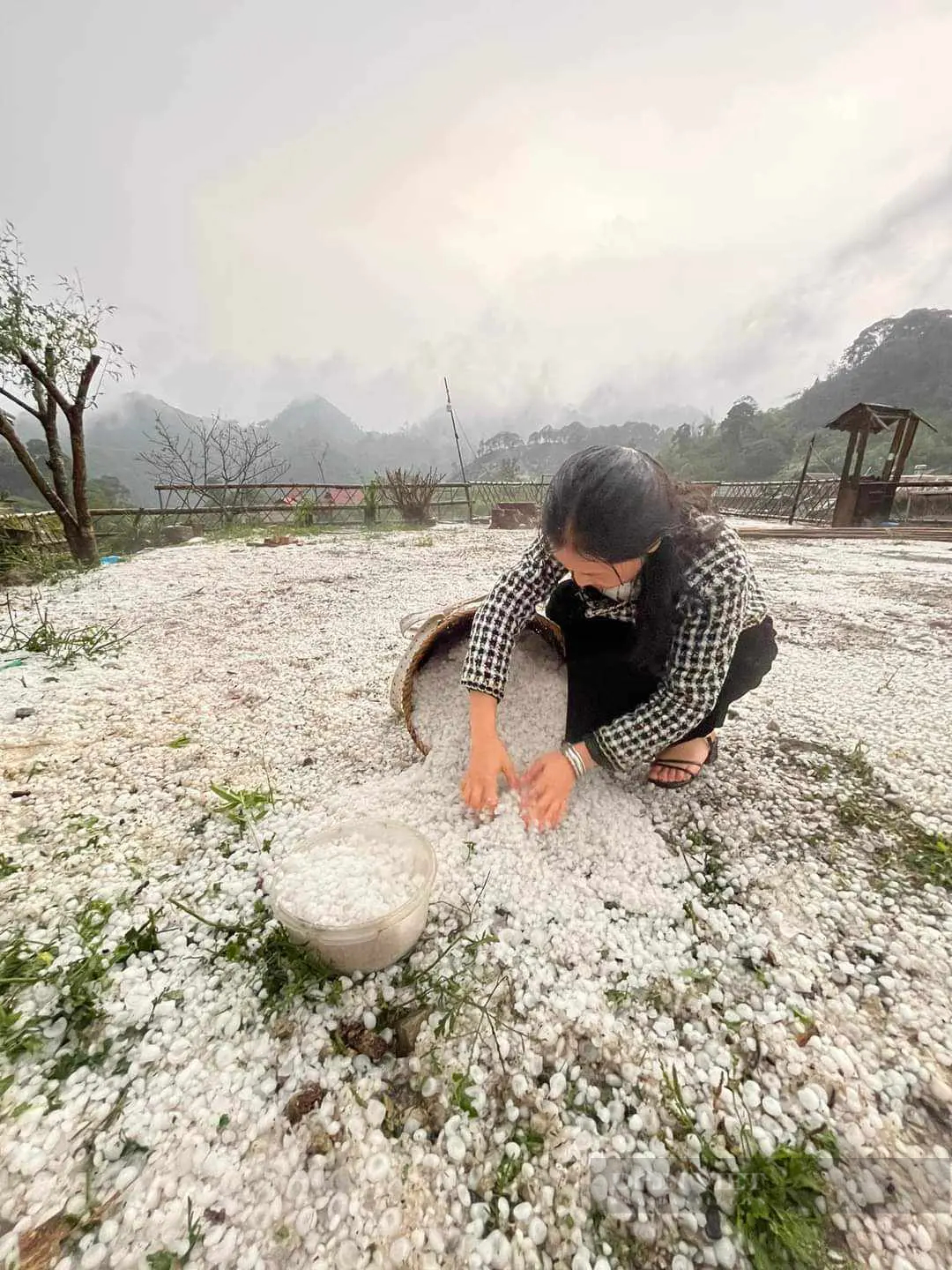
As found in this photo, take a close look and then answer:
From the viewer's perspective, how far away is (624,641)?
1.46 metres

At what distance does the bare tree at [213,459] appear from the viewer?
1007 cm

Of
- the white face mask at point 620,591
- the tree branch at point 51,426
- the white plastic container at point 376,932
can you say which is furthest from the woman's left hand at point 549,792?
the tree branch at point 51,426

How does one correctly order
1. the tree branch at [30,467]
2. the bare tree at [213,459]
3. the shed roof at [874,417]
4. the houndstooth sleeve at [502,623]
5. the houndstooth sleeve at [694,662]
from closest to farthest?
the houndstooth sleeve at [694,662]
the houndstooth sleeve at [502,623]
the tree branch at [30,467]
the shed roof at [874,417]
the bare tree at [213,459]

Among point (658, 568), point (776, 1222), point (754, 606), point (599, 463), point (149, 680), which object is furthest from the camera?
point (149, 680)

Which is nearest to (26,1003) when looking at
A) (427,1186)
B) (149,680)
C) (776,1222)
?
(427,1186)

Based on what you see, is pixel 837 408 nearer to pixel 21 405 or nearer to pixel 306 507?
pixel 306 507

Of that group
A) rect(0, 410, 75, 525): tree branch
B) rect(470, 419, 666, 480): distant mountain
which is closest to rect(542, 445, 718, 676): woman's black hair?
rect(0, 410, 75, 525): tree branch

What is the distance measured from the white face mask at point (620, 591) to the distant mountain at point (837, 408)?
97.5ft

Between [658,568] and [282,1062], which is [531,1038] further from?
[658,568]

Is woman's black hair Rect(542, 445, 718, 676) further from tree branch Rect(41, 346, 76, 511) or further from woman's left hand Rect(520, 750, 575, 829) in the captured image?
tree branch Rect(41, 346, 76, 511)

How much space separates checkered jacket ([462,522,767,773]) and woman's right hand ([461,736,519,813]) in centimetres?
14

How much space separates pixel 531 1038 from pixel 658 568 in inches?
38.3

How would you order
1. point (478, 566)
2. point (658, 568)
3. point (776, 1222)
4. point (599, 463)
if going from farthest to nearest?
point (478, 566)
point (658, 568)
point (599, 463)
point (776, 1222)

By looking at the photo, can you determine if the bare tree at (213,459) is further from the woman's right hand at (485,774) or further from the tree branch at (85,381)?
the woman's right hand at (485,774)
